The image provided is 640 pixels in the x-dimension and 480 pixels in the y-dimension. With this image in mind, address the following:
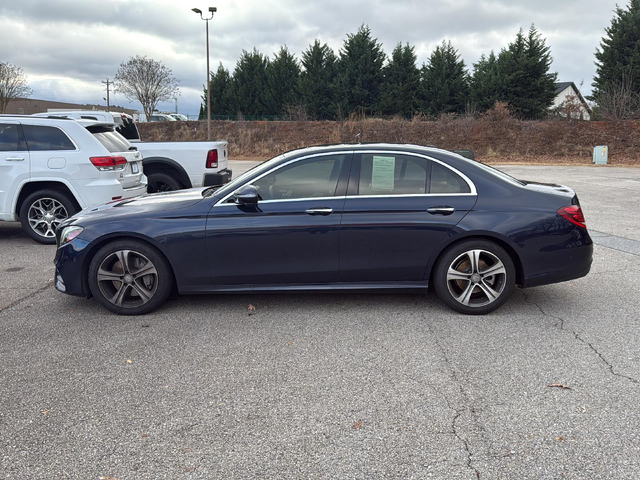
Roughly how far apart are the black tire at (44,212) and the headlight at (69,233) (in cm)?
319

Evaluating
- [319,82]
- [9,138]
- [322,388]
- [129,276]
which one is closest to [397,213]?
[322,388]

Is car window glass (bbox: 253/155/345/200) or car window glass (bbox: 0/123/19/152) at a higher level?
car window glass (bbox: 0/123/19/152)

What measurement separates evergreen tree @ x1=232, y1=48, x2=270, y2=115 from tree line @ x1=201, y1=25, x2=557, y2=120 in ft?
6.69

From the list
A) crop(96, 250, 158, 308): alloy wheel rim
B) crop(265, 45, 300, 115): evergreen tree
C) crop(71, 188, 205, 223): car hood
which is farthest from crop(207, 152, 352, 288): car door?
crop(265, 45, 300, 115): evergreen tree

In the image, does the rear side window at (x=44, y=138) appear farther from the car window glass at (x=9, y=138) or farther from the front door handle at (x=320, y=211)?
the front door handle at (x=320, y=211)

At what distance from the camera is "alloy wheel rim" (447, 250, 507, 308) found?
488cm

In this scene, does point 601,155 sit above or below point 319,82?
below

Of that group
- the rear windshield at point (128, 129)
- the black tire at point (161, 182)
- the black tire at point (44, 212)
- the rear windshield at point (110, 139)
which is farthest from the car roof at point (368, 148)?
the rear windshield at point (128, 129)

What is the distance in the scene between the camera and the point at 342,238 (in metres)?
4.87

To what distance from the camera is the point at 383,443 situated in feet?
9.48

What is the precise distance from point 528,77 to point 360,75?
13.1 metres

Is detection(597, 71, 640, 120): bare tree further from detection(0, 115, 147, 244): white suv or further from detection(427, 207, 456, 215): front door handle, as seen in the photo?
detection(427, 207, 456, 215): front door handle

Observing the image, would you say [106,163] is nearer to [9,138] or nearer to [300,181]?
[9,138]

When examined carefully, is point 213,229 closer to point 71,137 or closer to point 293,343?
point 293,343
